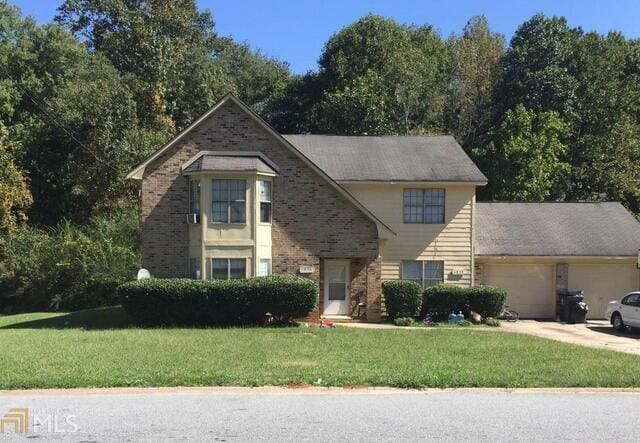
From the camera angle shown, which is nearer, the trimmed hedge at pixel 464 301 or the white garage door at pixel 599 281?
the trimmed hedge at pixel 464 301

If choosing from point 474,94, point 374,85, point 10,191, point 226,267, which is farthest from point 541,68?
point 10,191

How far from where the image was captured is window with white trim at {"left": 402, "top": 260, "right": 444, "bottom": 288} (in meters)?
23.0

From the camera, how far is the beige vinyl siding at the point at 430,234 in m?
22.9

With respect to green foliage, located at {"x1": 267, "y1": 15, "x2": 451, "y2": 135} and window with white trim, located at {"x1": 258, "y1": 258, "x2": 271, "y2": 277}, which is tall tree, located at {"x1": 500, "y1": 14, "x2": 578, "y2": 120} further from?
window with white trim, located at {"x1": 258, "y1": 258, "x2": 271, "y2": 277}

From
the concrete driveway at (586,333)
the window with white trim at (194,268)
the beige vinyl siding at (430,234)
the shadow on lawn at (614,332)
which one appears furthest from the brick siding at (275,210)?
the shadow on lawn at (614,332)

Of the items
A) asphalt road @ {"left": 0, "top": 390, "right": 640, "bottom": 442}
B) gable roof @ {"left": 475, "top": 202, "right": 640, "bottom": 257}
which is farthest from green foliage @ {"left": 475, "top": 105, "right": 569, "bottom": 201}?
asphalt road @ {"left": 0, "top": 390, "right": 640, "bottom": 442}

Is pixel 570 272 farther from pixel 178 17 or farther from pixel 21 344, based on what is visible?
pixel 178 17

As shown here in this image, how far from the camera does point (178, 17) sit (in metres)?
43.0

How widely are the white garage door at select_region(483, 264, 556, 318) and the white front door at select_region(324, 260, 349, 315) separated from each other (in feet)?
19.6

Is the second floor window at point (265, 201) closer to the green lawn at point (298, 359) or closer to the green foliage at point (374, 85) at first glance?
the green lawn at point (298, 359)

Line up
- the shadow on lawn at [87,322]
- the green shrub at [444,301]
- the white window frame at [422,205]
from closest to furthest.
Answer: the shadow on lawn at [87,322] < the green shrub at [444,301] < the white window frame at [422,205]

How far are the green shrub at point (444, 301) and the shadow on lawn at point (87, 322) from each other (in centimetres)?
983

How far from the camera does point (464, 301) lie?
21.1m

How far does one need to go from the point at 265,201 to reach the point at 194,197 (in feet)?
7.94
